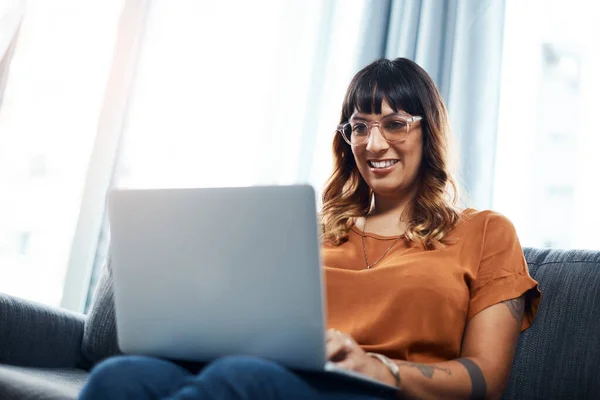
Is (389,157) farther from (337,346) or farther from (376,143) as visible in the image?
(337,346)

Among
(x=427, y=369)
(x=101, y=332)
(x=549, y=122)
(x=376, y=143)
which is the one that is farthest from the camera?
(x=549, y=122)

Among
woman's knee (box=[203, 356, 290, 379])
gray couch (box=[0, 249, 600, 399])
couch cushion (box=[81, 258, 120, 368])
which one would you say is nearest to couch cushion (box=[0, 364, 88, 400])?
gray couch (box=[0, 249, 600, 399])

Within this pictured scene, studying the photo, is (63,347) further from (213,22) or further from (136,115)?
(213,22)

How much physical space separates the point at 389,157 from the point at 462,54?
83 cm

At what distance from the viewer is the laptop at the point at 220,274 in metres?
0.91

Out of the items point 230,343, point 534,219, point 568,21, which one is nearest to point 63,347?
point 230,343

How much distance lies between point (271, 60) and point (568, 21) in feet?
3.21

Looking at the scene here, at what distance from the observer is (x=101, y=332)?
168 centimetres

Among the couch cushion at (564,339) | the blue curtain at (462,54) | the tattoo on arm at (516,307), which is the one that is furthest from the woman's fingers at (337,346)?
the blue curtain at (462,54)

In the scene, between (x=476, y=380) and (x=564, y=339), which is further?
(x=564, y=339)

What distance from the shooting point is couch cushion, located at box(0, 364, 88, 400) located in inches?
46.4

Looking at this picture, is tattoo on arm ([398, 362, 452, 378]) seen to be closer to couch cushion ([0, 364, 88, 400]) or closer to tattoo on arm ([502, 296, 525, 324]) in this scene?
tattoo on arm ([502, 296, 525, 324])

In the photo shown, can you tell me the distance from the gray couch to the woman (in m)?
0.07

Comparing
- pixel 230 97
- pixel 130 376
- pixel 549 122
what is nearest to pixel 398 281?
pixel 130 376
